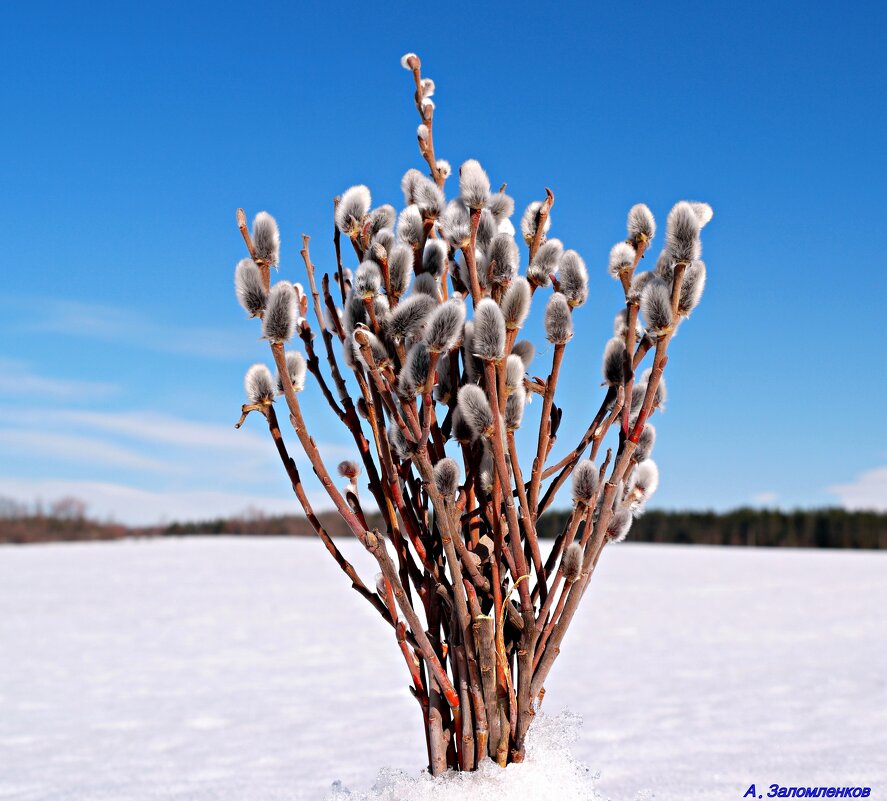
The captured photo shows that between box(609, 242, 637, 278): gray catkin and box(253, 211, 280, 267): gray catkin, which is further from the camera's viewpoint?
box(609, 242, 637, 278): gray catkin

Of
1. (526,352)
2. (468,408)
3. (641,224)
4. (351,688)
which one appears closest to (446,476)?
(468,408)

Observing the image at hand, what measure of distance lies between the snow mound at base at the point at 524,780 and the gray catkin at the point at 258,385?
28.6 inches

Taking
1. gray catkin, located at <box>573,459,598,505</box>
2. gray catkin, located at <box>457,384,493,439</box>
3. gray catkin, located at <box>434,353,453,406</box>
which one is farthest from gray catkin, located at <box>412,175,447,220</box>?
gray catkin, located at <box>573,459,598,505</box>

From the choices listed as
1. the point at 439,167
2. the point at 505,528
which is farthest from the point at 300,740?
the point at 439,167

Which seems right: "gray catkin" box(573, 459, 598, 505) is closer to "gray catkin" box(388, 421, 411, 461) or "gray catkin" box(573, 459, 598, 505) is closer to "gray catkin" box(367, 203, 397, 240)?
"gray catkin" box(388, 421, 411, 461)

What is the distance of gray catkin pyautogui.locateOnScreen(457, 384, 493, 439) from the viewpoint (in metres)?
1.23

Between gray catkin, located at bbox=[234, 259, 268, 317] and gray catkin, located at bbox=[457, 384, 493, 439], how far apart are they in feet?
1.15

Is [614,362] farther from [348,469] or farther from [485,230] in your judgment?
[348,469]

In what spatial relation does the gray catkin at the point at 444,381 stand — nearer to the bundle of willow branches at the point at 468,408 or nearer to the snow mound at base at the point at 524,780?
the bundle of willow branches at the point at 468,408

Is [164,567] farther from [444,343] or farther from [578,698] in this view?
[444,343]

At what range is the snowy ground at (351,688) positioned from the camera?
2974mm

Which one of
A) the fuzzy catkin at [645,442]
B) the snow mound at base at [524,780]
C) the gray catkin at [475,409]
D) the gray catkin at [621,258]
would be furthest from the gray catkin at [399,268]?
the snow mound at base at [524,780]

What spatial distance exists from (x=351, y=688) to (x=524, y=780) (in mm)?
Result: 3652

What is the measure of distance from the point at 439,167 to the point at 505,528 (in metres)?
0.68
